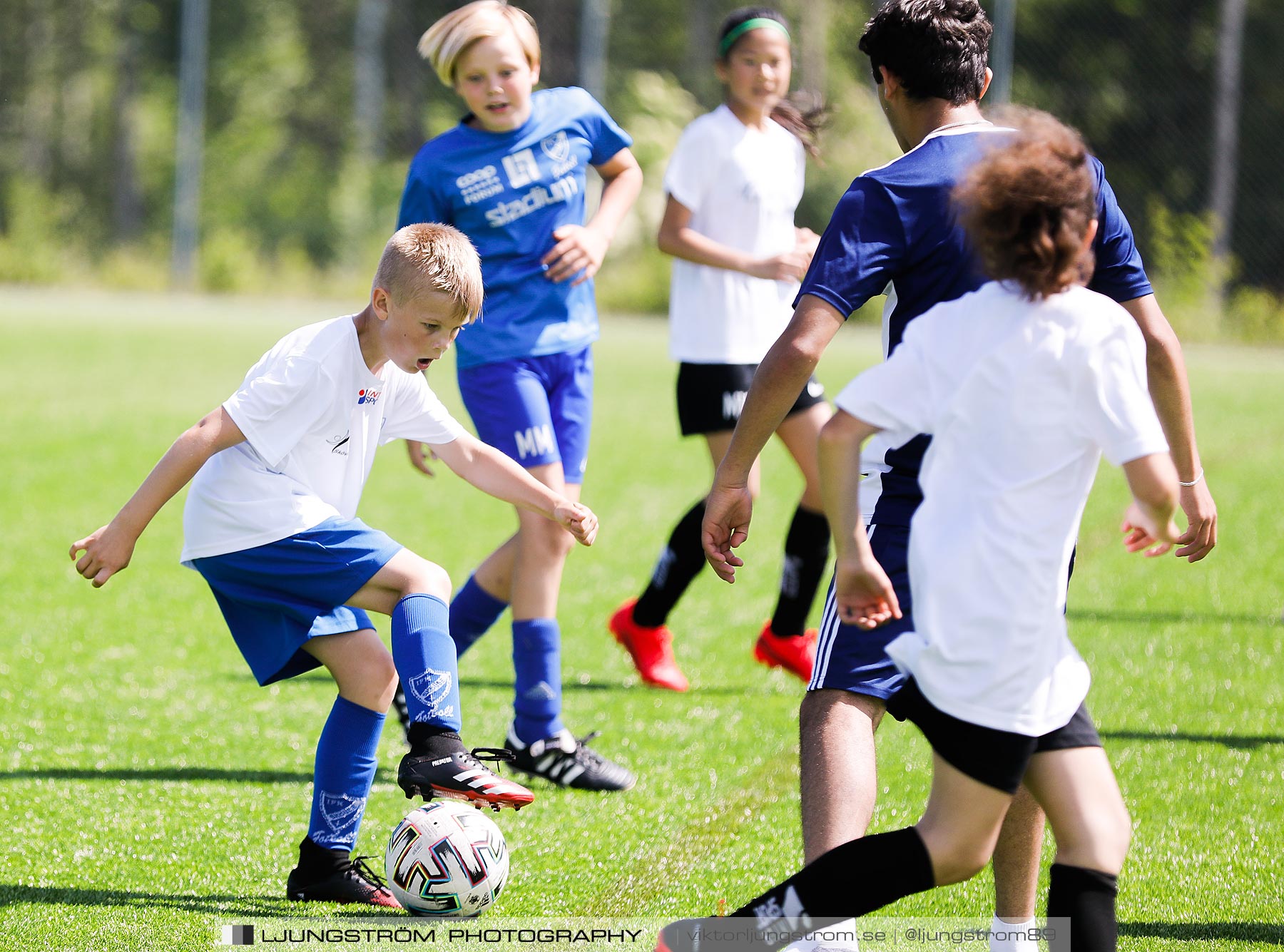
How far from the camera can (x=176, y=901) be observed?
123 inches

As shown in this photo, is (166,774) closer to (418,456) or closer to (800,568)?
(418,456)

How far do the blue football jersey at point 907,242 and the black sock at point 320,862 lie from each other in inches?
55.2

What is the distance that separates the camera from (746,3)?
2247cm

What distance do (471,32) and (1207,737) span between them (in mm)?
3000

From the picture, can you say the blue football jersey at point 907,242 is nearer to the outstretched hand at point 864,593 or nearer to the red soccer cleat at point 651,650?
the outstretched hand at point 864,593

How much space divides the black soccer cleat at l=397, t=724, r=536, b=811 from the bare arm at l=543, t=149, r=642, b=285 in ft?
5.46

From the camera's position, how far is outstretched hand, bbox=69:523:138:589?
284 cm

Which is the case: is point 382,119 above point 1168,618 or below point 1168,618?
above

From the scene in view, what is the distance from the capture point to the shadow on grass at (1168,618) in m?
5.93

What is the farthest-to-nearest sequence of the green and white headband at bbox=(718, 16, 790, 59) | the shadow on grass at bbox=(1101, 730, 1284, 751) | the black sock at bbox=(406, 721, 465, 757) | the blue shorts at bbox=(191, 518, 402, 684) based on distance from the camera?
the green and white headband at bbox=(718, 16, 790, 59)
the shadow on grass at bbox=(1101, 730, 1284, 751)
the blue shorts at bbox=(191, 518, 402, 684)
the black sock at bbox=(406, 721, 465, 757)

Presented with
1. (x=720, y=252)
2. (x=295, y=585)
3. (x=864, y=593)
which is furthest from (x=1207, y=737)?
(x=295, y=585)

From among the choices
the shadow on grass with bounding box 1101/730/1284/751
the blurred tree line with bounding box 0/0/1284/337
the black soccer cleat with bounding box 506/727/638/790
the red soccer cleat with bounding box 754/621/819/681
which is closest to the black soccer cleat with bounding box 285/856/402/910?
the black soccer cleat with bounding box 506/727/638/790

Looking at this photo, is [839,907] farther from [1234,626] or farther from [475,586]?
[1234,626]

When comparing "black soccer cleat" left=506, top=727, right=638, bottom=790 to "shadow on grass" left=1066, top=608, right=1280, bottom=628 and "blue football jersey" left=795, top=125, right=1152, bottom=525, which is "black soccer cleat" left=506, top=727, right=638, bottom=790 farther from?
"shadow on grass" left=1066, top=608, right=1280, bottom=628
